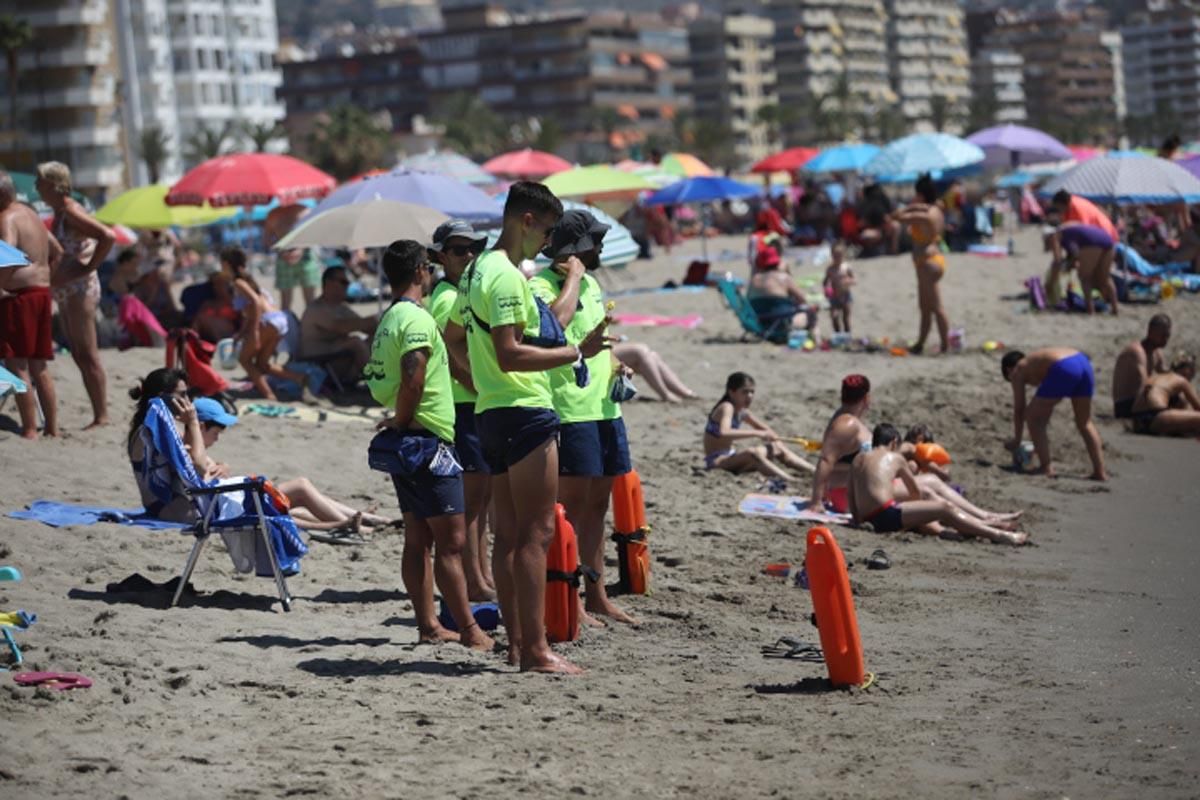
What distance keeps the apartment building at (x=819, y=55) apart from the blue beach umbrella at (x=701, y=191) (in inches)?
4751

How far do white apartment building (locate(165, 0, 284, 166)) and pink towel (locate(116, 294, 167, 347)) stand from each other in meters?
84.6

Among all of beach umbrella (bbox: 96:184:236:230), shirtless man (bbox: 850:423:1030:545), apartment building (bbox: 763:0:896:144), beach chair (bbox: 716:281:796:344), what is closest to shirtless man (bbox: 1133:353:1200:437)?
beach chair (bbox: 716:281:796:344)

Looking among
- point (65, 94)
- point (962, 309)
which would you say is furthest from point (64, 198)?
point (65, 94)

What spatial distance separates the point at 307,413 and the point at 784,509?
407 cm

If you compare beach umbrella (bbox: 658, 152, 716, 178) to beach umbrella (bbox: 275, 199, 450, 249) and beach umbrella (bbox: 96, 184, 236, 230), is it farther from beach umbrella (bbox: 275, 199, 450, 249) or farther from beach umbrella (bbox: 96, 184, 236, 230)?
beach umbrella (bbox: 275, 199, 450, 249)

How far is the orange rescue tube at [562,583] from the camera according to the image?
6992mm

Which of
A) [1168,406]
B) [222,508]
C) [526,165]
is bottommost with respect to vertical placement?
[1168,406]

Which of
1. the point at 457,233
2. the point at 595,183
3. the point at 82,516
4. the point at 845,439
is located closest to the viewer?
the point at 457,233

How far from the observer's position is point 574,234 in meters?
7.14

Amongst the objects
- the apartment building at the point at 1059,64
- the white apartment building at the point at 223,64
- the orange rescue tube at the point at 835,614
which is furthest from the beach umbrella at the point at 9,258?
the apartment building at the point at 1059,64

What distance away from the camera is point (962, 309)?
71.2 ft

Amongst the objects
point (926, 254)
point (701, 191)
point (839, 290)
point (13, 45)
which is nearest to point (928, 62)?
point (13, 45)

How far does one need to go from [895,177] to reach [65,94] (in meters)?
62.2

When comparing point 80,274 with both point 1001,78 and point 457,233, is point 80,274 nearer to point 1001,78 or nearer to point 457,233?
point 457,233
